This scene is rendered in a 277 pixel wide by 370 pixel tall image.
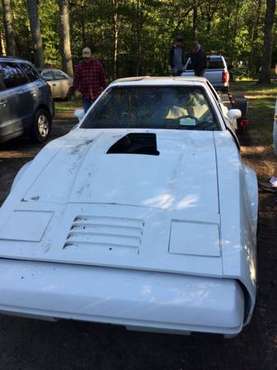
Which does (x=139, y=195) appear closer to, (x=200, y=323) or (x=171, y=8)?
(x=200, y=323)

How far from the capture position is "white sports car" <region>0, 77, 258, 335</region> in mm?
2816

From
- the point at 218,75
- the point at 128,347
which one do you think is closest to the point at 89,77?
the point at 128,347

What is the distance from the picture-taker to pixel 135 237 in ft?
10.4

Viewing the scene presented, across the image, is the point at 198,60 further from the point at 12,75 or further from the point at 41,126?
the point at 12,75

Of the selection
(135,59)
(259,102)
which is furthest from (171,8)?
(259,102)

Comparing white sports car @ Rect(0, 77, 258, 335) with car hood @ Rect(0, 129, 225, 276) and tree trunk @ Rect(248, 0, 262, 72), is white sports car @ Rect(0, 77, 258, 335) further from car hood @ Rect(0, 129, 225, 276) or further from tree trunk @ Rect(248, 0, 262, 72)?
tree trunk @ Rect(248, 0, 262, 72)

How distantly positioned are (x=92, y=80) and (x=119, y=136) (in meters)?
4.90

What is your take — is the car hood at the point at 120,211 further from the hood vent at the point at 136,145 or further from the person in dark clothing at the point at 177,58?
the person in dark clothing at the point at 177,58

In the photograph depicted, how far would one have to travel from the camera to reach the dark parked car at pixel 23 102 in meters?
9.02

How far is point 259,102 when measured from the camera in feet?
50.0

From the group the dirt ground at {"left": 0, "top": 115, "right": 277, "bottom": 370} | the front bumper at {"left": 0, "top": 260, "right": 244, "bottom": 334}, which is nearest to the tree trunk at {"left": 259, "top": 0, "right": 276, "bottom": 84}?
the dirt ground at {"left": 0, "top": 115, "right": 277, "bottom": 370}

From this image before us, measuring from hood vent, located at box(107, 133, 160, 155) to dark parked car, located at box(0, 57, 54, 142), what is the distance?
4817 millimetres

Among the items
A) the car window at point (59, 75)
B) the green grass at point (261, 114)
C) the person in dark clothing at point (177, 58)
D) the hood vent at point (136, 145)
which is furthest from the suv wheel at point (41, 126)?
the car window at point (59, 75)

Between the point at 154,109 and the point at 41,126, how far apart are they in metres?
5.56
